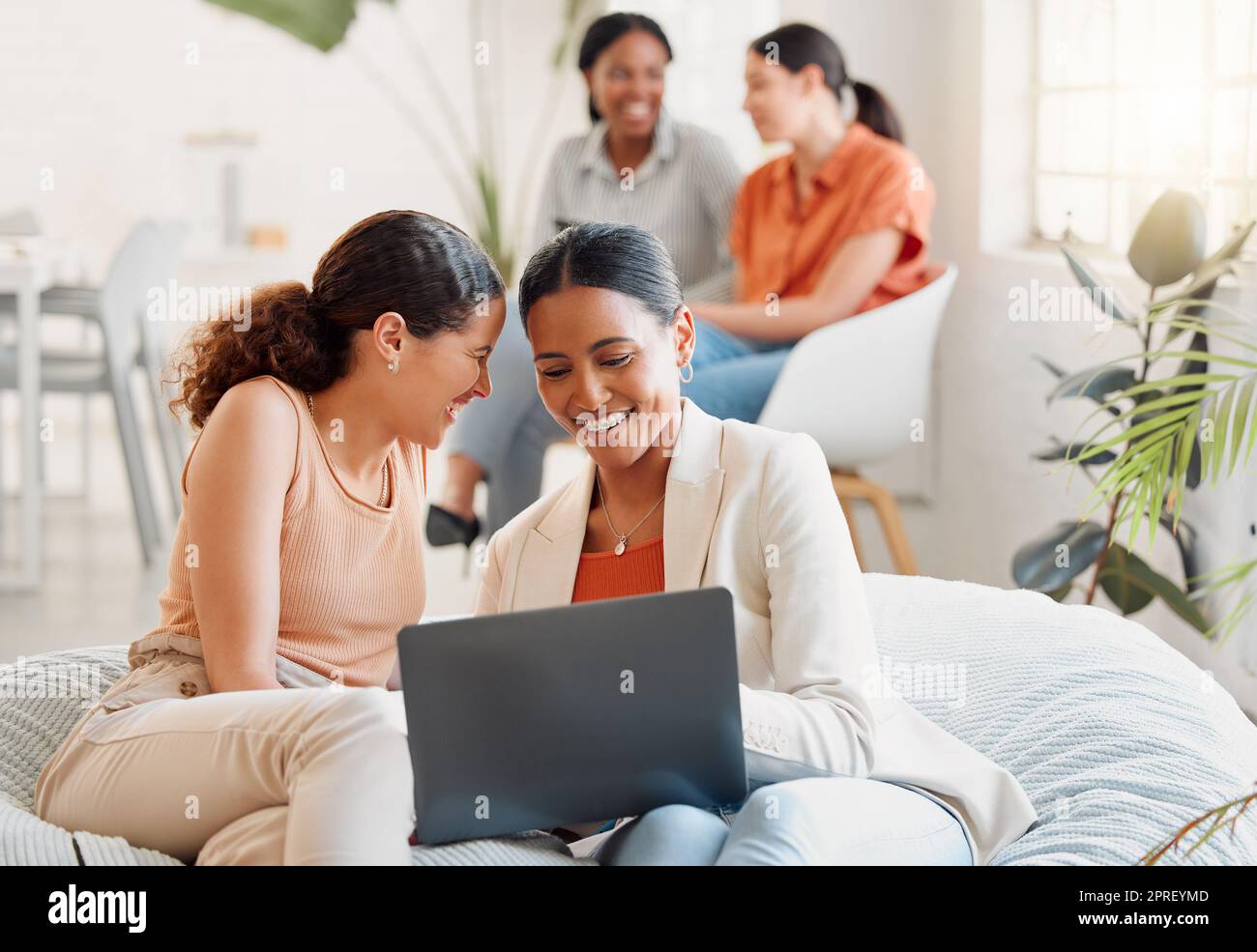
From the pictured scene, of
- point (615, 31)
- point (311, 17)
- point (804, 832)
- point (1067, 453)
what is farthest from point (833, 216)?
point (804, 832)

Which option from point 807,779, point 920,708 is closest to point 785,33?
point 920,708

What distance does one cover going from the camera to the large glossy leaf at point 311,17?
161 inches

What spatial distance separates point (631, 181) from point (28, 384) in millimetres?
1551

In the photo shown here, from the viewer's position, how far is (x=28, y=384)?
345cm

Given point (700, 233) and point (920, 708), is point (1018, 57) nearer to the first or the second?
point (700, 233)

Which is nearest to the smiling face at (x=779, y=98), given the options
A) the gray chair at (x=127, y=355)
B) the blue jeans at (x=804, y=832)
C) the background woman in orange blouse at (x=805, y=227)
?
the background woman in orange blouse at (x=805, y=227)

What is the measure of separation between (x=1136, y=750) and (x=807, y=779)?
453 mm

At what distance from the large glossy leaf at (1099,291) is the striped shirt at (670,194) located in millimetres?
994

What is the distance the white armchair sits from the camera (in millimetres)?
2828

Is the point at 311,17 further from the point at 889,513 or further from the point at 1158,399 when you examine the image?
the point at 1158,399

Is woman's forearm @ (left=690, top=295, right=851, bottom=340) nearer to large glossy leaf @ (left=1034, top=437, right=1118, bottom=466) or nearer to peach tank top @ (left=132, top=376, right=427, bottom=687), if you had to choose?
large glossy leaf @ (left=1034, top=437, right=1118, bottom=466)

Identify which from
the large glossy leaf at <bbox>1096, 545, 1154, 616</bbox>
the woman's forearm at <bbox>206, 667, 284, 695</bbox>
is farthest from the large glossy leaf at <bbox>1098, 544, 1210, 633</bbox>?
the woman's forearm at <bbox>206, 667, 284, 695</bbox>

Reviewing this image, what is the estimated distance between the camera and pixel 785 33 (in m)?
3.05

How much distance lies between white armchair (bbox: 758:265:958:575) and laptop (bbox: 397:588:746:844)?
5.64ft
